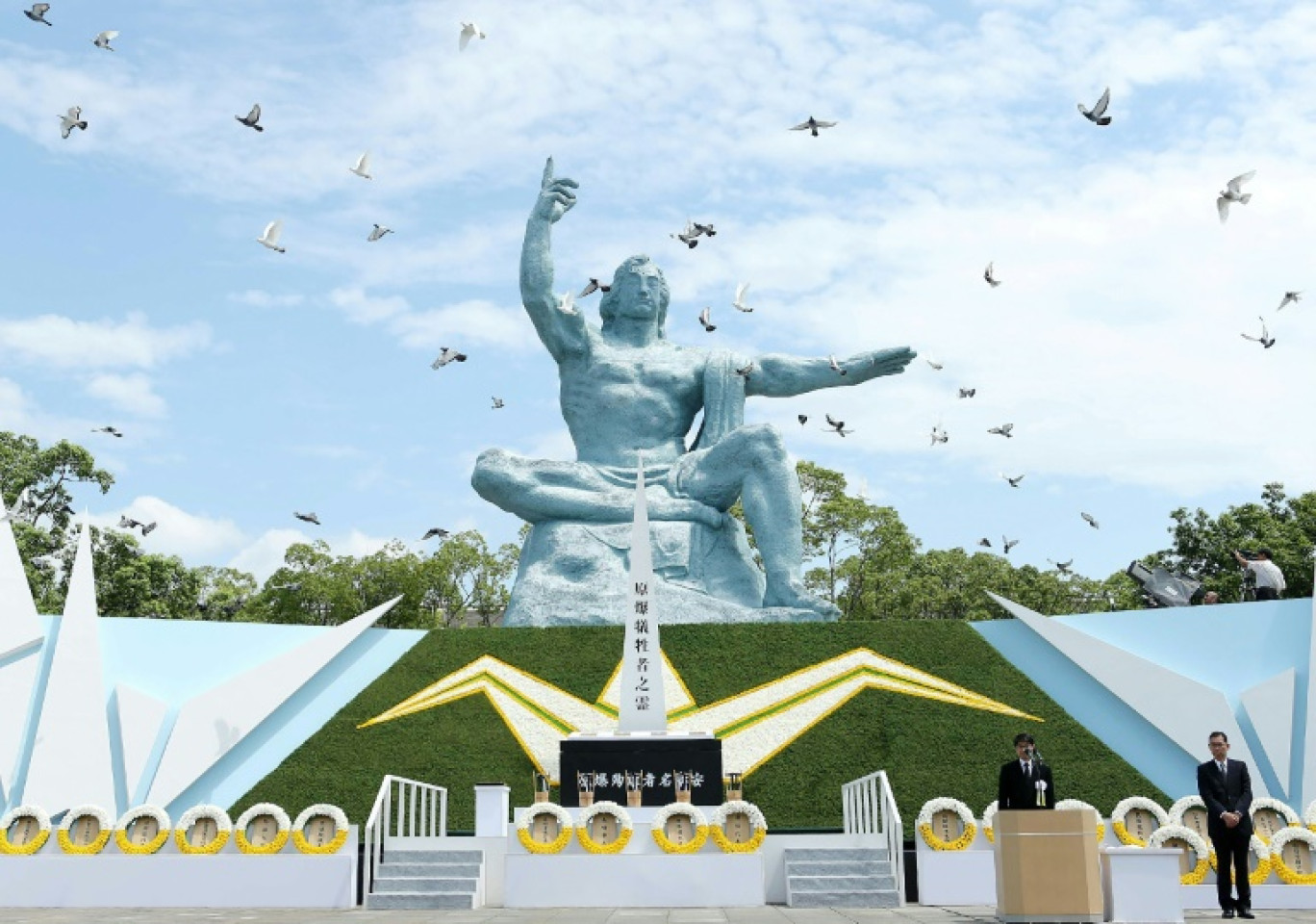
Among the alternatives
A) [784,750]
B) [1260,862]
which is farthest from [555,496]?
[1260,862]

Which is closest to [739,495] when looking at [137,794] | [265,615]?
[137,794]

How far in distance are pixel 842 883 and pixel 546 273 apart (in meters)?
11.9

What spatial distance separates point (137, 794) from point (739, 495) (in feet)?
31.8

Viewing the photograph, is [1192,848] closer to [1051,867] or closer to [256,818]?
[1051,867]

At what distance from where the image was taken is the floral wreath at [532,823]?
37.7 feet

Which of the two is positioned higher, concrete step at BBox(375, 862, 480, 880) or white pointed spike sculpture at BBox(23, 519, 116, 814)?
white pointed spike sculpture at BBox(23, 519, 116, 814)

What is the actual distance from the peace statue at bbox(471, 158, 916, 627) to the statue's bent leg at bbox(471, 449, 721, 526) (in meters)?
0.02

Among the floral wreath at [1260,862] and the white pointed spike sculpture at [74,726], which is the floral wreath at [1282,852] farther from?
the white pointed spike sculpture at [74,726]

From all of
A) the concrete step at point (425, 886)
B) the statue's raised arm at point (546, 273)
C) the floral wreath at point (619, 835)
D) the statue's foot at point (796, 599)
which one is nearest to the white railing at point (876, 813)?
the floral wreath at point (619, 835)

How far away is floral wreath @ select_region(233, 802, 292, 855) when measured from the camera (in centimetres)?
1168

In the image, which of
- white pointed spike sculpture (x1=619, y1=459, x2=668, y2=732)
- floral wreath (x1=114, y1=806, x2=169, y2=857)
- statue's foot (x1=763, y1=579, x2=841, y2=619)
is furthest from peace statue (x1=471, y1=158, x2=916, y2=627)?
floral wreath (x1=114, y1=806, x2=169, y2=857)

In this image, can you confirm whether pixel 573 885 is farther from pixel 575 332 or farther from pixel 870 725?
pixel 575 332

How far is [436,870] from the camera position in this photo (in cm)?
1201

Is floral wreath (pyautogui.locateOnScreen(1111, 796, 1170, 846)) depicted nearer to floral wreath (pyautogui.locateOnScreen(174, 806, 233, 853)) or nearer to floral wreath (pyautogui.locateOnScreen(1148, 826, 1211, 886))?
floral wreath (pyautogui.locateOnScreen(1148, 826, 1211, 886))
